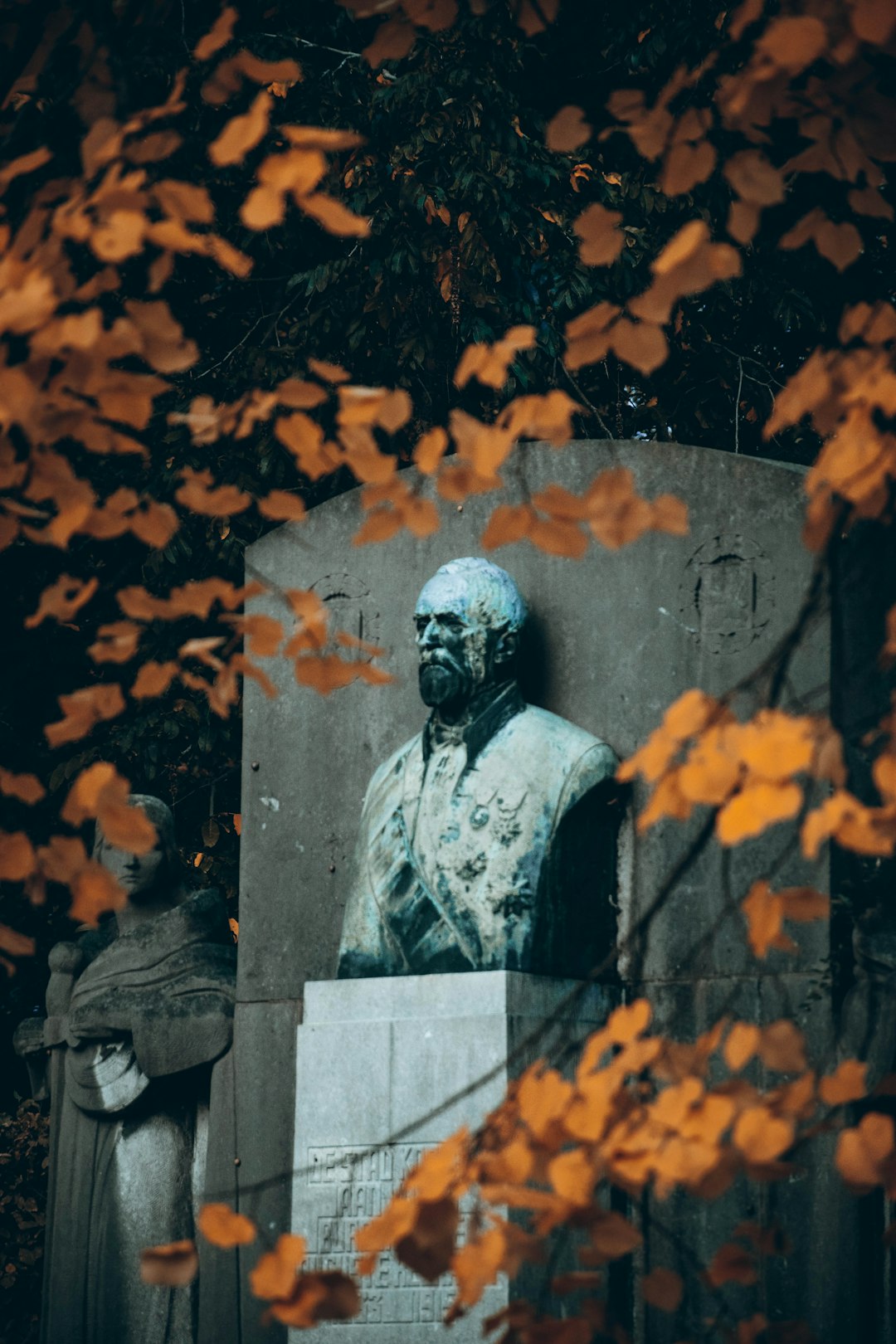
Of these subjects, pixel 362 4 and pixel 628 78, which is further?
pixel 628 78

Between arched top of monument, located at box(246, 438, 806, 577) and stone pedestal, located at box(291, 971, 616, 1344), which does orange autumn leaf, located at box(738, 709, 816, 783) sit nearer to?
stone pedestal, located at box(291, 971, 616, 1344)

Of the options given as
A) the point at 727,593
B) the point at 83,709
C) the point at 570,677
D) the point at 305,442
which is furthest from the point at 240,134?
the point at 570,677

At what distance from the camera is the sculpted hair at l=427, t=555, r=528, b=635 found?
308 inches

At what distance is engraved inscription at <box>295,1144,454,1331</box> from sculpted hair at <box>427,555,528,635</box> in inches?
73.4

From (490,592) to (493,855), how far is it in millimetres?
962

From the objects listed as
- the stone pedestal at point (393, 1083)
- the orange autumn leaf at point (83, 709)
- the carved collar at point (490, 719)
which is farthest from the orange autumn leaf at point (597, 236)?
the carved collar at point (490, 719)

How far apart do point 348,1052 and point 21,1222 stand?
4.64 meters

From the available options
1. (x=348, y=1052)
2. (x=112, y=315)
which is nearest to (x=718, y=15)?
(x=112, y=315)

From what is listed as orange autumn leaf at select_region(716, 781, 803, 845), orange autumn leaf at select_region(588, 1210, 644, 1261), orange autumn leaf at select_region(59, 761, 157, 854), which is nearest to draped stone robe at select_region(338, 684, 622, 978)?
orange autumn leaf at select_region(59, 761, 157, 854)

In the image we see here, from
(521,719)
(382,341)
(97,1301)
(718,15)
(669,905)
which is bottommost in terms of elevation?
(97,1301)

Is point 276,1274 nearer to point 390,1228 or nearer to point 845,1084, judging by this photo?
point 390,1228

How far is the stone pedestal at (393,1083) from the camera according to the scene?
7035mm

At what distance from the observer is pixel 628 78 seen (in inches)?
473

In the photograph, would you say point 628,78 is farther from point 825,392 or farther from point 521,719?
point 825,392
